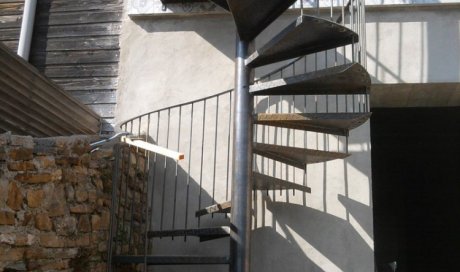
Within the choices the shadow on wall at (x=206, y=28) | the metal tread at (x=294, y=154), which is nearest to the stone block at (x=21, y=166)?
the metal tread at (x=294, y=154)

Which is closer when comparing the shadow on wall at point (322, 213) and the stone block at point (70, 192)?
the stone block at point (70, 192)

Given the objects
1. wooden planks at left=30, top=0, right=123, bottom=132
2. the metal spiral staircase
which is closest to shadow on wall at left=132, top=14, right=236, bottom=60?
wooden planks at left=30, top=0, right=123, bottom=132

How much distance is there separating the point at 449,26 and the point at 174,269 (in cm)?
304

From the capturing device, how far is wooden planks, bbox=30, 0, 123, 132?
16.3 ft

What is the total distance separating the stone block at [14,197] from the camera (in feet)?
9.57

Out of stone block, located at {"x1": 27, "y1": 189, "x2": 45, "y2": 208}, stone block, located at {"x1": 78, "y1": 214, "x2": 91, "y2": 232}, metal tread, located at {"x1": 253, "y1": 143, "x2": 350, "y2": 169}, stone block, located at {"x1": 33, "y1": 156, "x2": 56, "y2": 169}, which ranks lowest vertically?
stone block, located at {"x1": 78, "y1": 214, "x2": 91, "y2": 232}

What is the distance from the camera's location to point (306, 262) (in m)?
4.18

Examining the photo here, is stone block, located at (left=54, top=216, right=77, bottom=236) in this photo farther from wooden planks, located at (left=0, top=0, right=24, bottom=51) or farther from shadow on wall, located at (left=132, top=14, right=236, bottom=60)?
wooden planks, located at (left=0, top=0, right=24, bottom=51)

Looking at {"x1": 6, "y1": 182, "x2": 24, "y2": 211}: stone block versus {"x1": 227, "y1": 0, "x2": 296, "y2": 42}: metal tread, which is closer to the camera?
{"x1": 6, "y1": 182, "x2": 24, "y2": 211}: stone block

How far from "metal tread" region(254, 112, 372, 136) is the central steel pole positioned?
4.7 inches

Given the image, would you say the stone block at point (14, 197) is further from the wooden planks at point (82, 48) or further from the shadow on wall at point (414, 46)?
the shadow on wall at point (414, 46)

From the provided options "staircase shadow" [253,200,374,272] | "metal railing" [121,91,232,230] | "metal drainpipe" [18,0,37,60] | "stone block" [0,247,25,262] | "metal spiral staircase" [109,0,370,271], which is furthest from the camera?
"metal drainpipe" [18,0,37,60]

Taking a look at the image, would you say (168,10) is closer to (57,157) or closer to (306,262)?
(57,157)

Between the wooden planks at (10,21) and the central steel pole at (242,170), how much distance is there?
8.57ft
